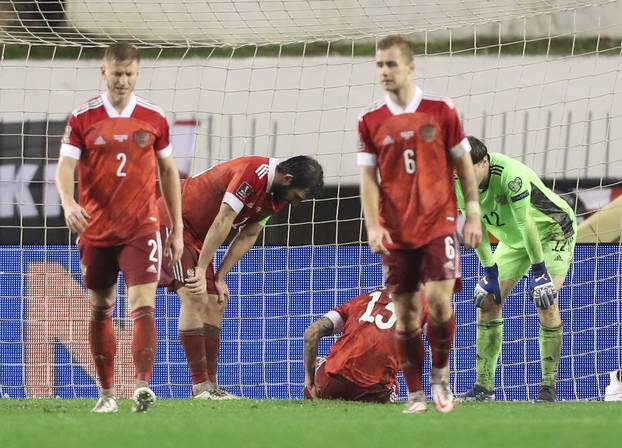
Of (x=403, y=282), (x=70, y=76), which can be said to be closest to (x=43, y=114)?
(x=70, y=76)

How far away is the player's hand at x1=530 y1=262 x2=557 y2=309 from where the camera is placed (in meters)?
7.61

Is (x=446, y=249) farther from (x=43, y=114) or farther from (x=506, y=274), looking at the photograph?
(x=43, y=114)

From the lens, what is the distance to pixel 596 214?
1028 cm

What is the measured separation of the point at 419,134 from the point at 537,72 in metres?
5.66

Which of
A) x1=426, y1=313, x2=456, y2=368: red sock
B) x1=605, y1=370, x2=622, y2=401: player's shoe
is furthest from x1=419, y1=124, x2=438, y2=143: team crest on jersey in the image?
x1=605, y1=370, x2=622, y2=401: player's shoe

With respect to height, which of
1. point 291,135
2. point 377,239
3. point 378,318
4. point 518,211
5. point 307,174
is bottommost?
point 378,318

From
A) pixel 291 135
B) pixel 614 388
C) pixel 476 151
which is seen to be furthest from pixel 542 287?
pixel 291 135

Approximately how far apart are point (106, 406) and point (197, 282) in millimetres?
1631

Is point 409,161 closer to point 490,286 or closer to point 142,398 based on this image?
point 142,398

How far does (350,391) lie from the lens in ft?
24.0

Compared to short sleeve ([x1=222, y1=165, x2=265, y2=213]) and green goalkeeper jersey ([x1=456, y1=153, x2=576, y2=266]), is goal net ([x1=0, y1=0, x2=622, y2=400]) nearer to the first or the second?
green goalkeeper jersey ([x1=456, y1=153, x2=576, y2=266])

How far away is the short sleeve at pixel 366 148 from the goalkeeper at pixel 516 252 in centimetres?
171

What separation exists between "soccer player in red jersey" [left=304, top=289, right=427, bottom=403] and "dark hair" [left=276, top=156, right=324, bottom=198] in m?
0.78

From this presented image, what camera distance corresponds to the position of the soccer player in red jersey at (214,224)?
7418mm
